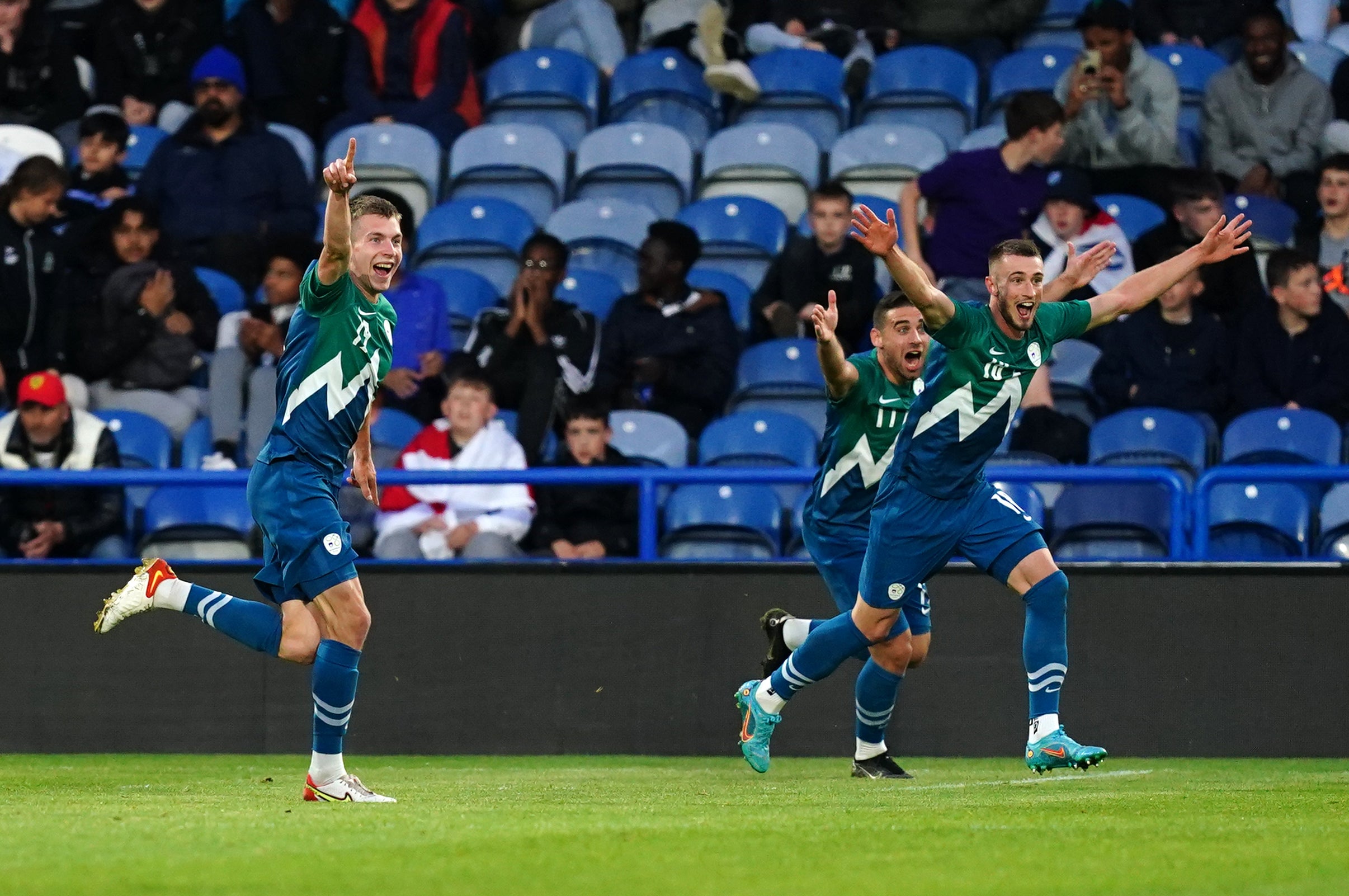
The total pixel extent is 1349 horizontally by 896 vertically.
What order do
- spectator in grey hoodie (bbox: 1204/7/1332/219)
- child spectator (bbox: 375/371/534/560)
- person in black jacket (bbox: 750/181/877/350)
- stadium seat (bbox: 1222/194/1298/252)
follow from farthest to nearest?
spectator in grey hoodie (bbox: 1204/7/1332/219), stadium seat (bbox: 1222/194/1298/252), person in black jacket (bbox: 750/181/877/350), child spectator (bbox: 375/371/534/560)

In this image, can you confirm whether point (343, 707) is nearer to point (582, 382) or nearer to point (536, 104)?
point (582, 382)

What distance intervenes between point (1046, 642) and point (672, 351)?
487 cm

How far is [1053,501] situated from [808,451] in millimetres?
1493

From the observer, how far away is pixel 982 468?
830 centimetres

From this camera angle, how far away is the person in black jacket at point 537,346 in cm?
1213

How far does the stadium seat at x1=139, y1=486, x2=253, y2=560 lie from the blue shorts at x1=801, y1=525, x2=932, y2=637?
12.6 feet

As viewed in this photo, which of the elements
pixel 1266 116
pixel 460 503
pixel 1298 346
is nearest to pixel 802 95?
pixel 1266 116

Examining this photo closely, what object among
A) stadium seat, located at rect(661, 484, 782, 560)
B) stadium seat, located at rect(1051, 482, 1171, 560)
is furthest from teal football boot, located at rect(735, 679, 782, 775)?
stadium seat, located at rect(1051, 482, 1171, 560)

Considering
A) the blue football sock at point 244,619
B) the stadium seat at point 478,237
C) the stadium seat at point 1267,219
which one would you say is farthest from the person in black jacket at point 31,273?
the stadium seat at point 1267,219

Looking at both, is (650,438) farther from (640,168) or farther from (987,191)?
(640,168)

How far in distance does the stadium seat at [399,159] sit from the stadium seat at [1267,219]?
563cm

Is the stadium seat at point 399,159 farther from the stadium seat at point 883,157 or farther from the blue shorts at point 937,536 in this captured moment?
the blue shorts at point 937,536

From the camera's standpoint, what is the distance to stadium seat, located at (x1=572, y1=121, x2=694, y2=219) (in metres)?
14.5

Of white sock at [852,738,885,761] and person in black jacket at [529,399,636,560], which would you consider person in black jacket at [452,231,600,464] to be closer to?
person in black jacket at [529,399,636,560]
